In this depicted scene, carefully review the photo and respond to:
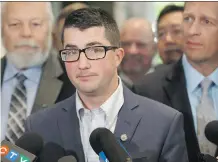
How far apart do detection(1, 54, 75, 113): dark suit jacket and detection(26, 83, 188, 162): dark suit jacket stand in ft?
0.96

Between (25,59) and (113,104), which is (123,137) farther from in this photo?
(25,59)

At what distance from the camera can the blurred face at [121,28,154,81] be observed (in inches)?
81.5

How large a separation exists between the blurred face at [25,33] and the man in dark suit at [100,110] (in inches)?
18.5

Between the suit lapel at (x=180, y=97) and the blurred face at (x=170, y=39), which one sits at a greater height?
the blurred face at (x=170, y=39)

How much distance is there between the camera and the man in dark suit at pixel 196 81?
1549mm

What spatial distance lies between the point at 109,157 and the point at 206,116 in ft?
2.14

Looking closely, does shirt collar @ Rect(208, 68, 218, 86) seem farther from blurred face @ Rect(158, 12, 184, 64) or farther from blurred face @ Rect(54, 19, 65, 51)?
blurred face @ Rect(54, 19, 65, 51)

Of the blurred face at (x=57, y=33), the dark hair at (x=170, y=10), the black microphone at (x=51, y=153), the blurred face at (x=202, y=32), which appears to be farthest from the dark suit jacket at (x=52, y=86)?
the dark hair at (x=170, y=10)

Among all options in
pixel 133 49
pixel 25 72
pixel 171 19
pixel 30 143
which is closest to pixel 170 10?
pixel 171 19

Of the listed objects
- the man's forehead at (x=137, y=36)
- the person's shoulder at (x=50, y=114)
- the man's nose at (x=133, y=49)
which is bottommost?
the person's shoulder at (x=50, y=114)

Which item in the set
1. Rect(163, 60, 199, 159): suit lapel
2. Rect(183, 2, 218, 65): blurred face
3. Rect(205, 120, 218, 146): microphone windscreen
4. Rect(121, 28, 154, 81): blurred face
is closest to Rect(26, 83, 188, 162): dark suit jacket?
Rect(205, 120, 218, 146): microphone windscreen

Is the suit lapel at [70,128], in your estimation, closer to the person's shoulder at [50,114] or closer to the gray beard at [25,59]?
the person's shoulder at [50,114]

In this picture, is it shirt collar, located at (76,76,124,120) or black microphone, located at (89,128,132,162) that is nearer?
black microphone, located at (89,128,132,162)

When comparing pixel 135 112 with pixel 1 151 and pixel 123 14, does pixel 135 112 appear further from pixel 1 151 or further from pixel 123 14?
pixel 123 14
